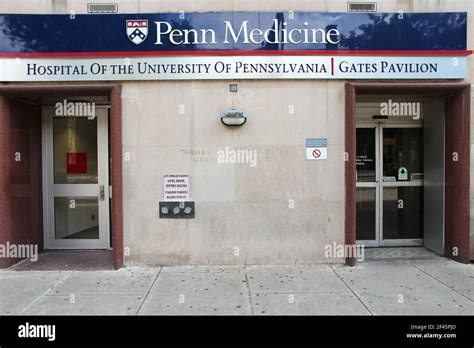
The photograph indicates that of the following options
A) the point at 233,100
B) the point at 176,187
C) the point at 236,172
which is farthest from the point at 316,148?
the point at 176,187

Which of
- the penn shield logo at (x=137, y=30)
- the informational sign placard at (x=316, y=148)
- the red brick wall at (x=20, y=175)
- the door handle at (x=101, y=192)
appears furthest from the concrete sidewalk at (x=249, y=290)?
the penn shield logo at (x=137, y=30)

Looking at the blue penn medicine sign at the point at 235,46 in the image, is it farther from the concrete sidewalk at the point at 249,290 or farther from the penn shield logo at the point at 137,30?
the concrete sidewalk at the point at 249,290

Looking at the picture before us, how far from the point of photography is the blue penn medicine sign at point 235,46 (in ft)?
17.7

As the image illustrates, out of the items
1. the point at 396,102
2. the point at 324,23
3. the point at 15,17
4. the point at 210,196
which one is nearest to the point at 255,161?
the point at 210,196

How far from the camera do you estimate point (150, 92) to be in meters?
5.55

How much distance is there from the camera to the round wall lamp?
5447 mm

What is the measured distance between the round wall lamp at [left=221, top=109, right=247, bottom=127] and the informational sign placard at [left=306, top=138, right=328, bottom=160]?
1.10 meters

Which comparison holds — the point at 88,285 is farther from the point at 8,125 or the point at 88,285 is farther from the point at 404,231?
the point at 404,231

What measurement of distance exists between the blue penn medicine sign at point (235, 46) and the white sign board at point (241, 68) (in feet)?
0.05

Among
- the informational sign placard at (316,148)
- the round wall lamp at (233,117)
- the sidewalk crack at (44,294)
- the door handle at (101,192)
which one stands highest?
the round wall lamp at (233,117)
